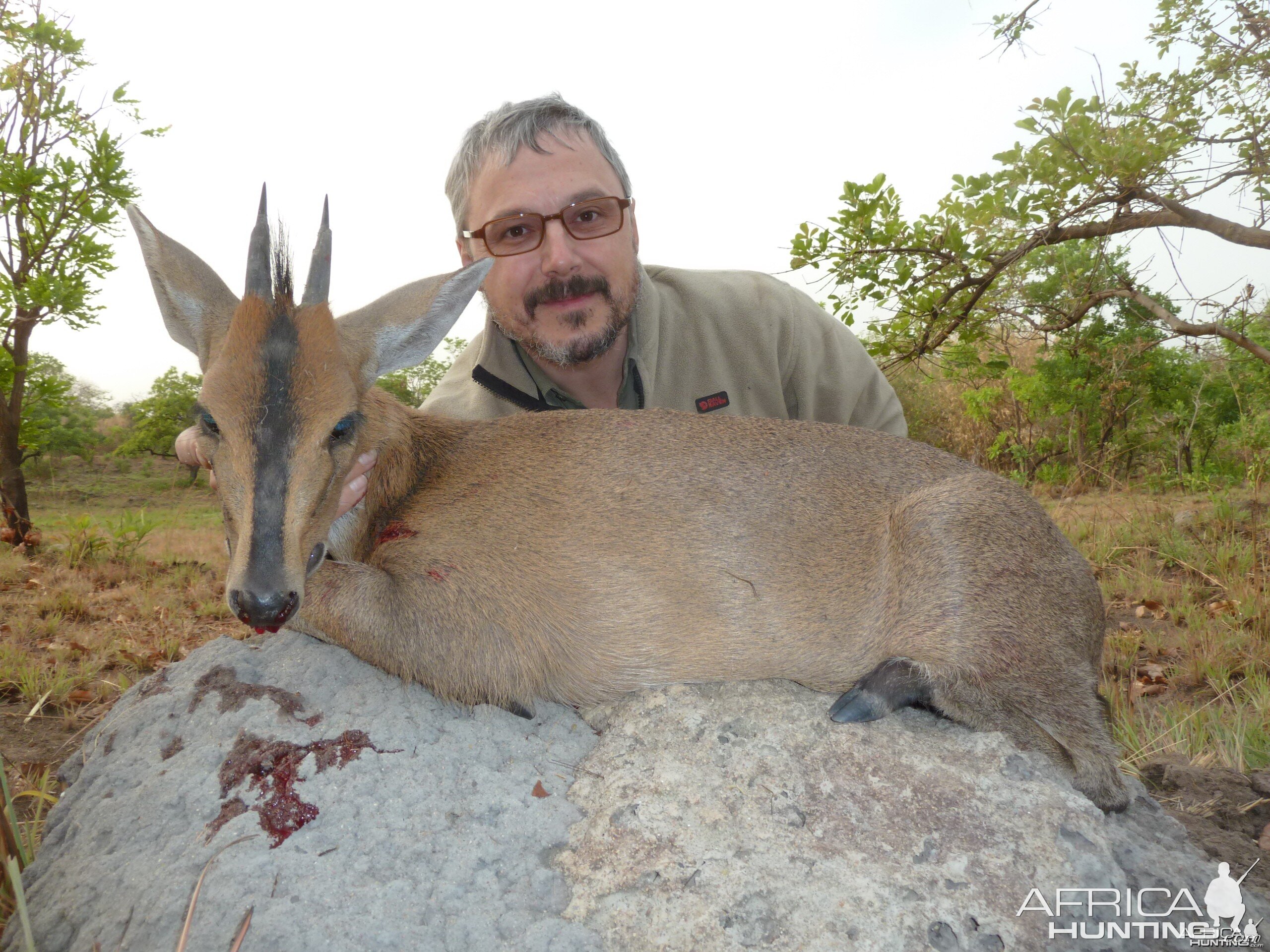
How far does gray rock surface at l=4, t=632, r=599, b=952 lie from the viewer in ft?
7.90

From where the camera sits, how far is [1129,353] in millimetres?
10609

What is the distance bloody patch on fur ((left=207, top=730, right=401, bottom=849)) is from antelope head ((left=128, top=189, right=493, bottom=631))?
50 cm

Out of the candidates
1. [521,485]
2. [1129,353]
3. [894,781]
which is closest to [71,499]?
[521,485]

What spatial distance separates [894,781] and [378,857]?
6.13ft

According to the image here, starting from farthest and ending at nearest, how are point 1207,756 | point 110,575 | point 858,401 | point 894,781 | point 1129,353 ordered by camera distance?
point 1129,353
point 110,575
point 858,401
point 1207,756
point 894,781

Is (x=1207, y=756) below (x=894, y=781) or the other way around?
below

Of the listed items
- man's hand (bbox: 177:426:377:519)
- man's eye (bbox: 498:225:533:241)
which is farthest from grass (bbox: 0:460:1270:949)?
man's eye (bbox: 498:225:533:241)

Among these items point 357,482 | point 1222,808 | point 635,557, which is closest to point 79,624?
point 357,482

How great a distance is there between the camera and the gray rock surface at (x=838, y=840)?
2.41 m

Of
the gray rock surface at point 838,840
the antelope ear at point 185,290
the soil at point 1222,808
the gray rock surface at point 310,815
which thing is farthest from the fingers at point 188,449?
the soil at point 1222,808

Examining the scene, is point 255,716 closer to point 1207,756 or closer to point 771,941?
point 771,941

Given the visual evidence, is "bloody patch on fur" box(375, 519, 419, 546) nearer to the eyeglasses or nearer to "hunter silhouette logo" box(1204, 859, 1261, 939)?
the eyeglasses

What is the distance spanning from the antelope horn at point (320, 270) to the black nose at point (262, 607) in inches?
60.2

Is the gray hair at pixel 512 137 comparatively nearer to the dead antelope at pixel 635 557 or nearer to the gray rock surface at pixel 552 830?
the dead antelope at pixel 635 557
